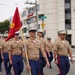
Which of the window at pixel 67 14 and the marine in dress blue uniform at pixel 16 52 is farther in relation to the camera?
the window at pixel 67 14

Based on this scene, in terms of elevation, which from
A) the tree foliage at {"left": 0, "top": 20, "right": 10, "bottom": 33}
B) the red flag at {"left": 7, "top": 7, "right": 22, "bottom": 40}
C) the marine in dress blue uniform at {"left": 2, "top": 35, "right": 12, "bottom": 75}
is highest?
the tree foliage at {"left": 0, "top": 20, "right": 10, "bottom": 33}

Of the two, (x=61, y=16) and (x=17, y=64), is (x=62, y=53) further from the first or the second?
(x=61, y=16)

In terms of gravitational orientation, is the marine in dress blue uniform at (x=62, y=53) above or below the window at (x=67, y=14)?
below

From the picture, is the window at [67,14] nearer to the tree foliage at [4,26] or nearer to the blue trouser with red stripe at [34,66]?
the tree foliage at [4,26]

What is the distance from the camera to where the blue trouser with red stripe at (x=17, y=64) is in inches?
374

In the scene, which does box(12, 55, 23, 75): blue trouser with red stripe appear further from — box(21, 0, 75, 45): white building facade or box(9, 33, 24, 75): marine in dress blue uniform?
box(21, 0, 75, 45): white building facade

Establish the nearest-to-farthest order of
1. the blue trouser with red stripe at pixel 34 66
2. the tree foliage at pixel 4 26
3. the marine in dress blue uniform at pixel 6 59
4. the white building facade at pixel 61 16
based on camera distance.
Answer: the blue trouser with red stripe at pixel 34 66 < the marine in dress blue uniform at pixel 6 59 < the white building facade at pixel 61 16 < the tree foliage at pixel 4 26

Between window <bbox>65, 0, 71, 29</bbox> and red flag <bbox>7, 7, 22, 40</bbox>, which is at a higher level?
window <bbox>65, 0, 71, 29</bbox>

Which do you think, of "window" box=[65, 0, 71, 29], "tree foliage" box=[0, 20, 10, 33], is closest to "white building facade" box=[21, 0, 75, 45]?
"window" box=[65, 0, 71, 29]

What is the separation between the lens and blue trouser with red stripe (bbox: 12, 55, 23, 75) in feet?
31.2

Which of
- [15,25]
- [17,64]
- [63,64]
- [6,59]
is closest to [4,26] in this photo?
[6,59]

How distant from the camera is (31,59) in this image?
306 inches

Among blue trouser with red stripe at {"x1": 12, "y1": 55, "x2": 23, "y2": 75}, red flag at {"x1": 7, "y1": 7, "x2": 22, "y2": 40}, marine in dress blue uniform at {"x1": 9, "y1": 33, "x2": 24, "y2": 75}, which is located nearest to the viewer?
red flag at {"x1": 7, "y1": 7, "x2": 22, "y2": 40}

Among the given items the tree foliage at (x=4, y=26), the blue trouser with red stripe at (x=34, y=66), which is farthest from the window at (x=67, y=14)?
the blue trouser with red stripe at (x=34, y=66)
